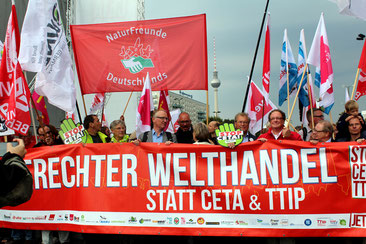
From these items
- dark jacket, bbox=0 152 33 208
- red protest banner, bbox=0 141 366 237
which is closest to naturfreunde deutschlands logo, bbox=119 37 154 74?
red protest banner, bbox=0 141 366 237

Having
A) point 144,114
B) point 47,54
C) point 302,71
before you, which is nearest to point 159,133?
point 144,114

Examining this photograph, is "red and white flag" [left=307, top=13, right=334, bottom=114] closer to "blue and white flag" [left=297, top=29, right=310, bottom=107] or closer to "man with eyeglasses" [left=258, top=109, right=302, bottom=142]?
"blue and white flag" [left=297, top=29, right=310, bottom=107]

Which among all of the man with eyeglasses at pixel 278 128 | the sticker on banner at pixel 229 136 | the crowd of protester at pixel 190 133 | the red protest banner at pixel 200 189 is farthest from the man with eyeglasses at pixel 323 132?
the sticker on banner at pixel 229 136

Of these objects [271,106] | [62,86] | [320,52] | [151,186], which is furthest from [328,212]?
[271,106]

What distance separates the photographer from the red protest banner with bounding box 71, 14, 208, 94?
6.07m

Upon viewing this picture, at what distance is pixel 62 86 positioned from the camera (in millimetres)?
5680

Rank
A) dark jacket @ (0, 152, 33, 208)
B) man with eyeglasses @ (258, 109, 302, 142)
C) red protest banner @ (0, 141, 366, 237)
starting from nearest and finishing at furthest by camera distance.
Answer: dark jacket @ (0, 152, 33, 208) < red protest banner @ (0, 141, 366, 237) < man with eyeglasses @ (258, 109, 302, 142)

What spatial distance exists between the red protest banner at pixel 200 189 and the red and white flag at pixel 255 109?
329cm

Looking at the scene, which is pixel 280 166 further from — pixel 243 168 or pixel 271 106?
pixel 271 106

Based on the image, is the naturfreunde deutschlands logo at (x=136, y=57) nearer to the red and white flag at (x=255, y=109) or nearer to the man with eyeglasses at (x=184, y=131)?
the man with eyeglasses at (x=184, y=131)

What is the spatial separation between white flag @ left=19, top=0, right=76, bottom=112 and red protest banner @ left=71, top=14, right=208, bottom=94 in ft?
1.66

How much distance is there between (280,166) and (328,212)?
2.33 feet

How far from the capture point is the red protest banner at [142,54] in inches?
239

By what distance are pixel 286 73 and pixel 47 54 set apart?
443 centimetres
